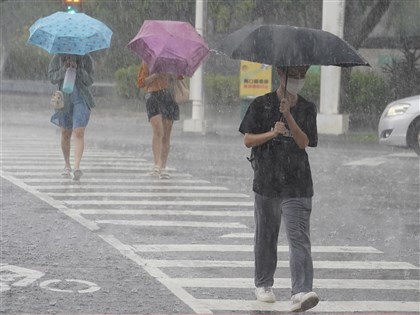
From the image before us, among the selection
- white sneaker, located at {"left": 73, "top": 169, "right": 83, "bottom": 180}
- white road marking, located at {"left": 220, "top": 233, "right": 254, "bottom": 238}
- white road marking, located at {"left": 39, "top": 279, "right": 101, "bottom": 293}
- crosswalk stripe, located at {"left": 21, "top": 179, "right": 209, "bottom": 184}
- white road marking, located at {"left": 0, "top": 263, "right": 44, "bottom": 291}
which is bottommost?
crosswalk stripe, located at {"left": 21, "top": 179, "right": 209, "bottom": 184}

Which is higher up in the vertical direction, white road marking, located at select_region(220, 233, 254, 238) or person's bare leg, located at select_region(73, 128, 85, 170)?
person's bare leg, located at select_region(73, 128, 85, 170)

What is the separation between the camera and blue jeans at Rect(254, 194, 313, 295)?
7.17 m

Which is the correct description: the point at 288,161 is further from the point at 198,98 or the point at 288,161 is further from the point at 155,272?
the point at 198,98

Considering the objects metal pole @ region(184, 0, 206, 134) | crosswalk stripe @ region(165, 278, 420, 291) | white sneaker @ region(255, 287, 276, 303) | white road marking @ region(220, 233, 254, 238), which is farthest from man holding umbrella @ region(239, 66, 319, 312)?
metal pole @ region(184, 0, 206, 134)

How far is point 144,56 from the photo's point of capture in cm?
1425

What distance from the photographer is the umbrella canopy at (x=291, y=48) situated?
6984 millimetres

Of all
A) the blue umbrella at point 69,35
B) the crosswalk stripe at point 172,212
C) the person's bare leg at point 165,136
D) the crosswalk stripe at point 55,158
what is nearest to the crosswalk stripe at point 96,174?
the person's bare leg at point 165,136

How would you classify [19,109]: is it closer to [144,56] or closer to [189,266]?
[144,56]

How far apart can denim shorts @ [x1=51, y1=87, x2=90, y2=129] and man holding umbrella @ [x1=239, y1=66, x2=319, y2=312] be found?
6949 mm

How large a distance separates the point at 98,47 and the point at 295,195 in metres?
7.09

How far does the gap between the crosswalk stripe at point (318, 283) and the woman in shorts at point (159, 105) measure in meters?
6.37

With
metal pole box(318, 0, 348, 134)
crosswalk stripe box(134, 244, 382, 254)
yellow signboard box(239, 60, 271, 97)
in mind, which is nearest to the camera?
crosswalk stripe box(134, 244, 382, 254)

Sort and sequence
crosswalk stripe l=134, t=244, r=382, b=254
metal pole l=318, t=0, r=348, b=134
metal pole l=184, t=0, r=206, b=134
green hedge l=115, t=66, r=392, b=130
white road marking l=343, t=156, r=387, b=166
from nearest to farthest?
crosswalk stripe l=134, t=244, r=382, b=254
white road marking l=343, t=156, r=387, b=166
metal pole l=318, t=0, r=348, b=134
metal pole l=184, t=0, r=206, b=134
green hedge l=115, t=66, r=392, b=130

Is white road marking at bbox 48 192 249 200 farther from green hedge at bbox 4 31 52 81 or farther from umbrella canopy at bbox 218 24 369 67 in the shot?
green hedge at bbox 4 31 52 81
